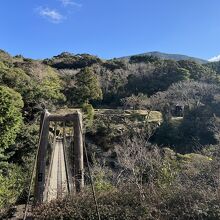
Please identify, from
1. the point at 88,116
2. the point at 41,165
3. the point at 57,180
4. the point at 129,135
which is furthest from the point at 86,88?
the point at 41,165

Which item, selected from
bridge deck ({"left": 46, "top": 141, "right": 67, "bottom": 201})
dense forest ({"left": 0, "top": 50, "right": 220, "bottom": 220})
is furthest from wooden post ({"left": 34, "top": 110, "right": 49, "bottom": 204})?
dense forest ({"left": 0, "top": 50, "right": 220, "bottom": 220})

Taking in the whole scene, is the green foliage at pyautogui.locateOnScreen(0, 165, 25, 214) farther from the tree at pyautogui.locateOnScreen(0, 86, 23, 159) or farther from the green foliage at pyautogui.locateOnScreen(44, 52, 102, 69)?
the green foliage at pyautogui.locateOnScreen(44, 52, 102, 69)

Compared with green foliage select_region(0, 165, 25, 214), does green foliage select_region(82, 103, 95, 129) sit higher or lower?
higher

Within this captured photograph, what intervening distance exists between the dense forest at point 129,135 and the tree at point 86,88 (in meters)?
0.07

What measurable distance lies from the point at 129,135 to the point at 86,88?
724 cm

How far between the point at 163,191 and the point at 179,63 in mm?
24254

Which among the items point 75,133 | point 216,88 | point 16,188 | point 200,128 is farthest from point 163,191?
point 216,88

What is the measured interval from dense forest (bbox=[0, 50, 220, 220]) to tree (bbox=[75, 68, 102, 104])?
0.07 metres

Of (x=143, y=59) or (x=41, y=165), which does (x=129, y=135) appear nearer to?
(x=41, y=165)

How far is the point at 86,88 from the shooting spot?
2492 cm

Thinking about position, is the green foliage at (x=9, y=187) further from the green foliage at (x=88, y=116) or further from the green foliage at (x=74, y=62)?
the green foliage at (x=74, y=62)

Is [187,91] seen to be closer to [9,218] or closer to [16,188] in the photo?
[16,188]

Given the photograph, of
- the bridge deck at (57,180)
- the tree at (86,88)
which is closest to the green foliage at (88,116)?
the tree at (86,88)

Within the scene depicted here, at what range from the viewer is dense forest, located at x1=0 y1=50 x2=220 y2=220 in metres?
6.34
